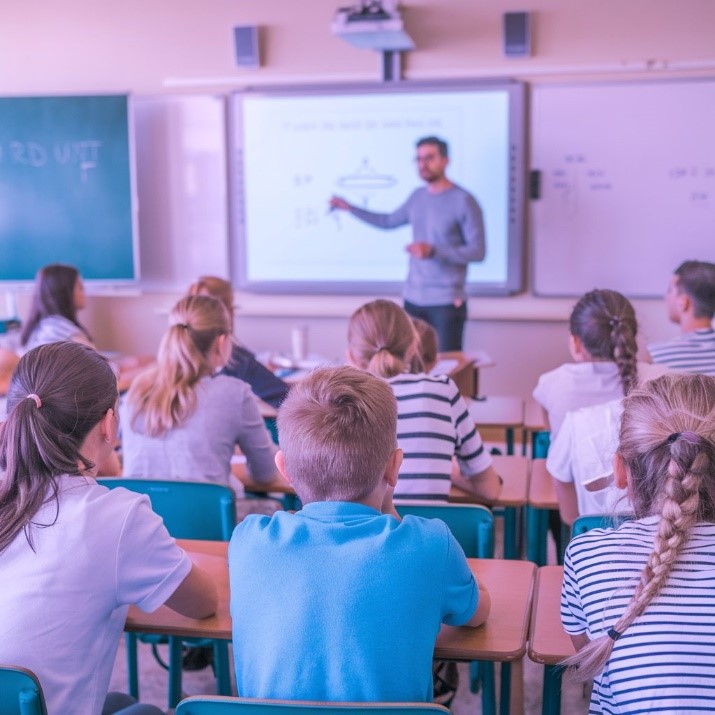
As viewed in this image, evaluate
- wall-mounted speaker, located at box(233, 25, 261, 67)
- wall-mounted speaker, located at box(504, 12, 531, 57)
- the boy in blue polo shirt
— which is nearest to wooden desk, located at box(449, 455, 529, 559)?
the boy in blue polo shirt

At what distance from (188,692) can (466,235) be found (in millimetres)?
3039

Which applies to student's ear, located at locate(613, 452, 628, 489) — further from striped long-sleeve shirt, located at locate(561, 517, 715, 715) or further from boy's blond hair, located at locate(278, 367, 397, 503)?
boy's blond hair, located at locate(278, 367, 397, 503)

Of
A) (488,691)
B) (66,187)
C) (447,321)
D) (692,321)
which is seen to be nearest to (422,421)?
(488,691)

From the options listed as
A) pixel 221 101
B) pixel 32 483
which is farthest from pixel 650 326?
pixel 32 483

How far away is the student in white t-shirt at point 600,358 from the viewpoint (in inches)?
110

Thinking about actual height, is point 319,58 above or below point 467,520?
above

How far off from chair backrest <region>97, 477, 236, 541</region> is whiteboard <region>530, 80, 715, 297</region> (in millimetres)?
3470

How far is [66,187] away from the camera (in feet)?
18.9

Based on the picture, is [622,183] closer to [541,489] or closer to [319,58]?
[319,58]

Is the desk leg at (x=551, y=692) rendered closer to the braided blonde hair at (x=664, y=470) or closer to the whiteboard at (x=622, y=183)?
the braided blonde hair at (x=664, y=470)

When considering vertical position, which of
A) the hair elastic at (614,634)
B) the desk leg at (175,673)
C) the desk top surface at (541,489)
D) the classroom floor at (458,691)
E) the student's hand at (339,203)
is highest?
the student's hand at (339,203)

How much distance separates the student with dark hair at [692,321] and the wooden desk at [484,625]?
1603 mm

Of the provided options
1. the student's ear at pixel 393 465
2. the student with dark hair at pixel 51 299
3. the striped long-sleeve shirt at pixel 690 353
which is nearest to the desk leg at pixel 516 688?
the student's ear at pixel 393 465

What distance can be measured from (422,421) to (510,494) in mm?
355
